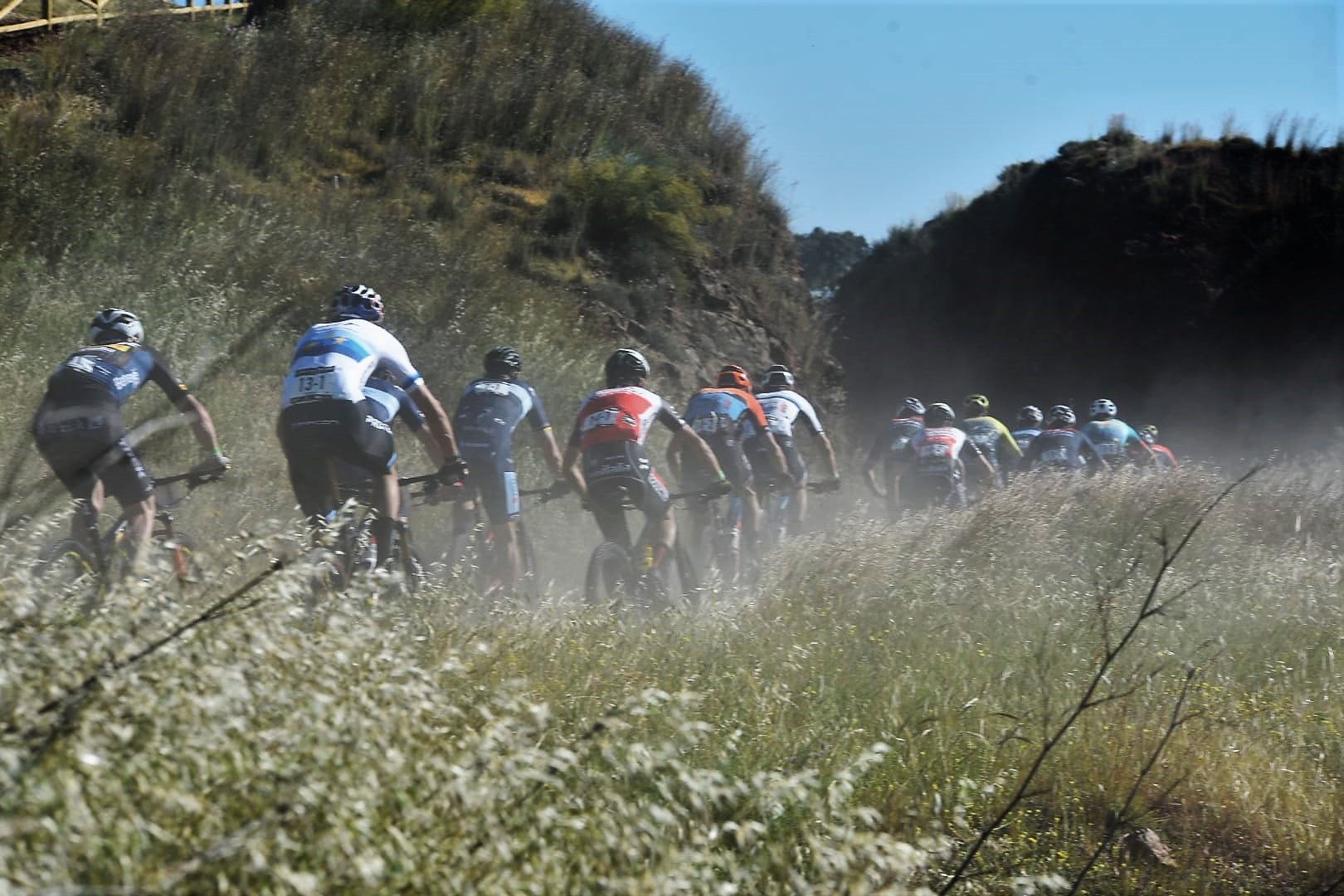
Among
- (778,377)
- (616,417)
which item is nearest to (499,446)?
(616,417)

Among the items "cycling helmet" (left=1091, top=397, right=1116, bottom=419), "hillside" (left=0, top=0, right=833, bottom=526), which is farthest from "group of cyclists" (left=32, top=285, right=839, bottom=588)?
"cycling helmet" (left=1091, top=397, right=1116, bottom=419)

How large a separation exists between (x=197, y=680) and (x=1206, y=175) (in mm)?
43372

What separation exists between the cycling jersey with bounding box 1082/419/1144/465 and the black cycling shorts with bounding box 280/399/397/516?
13671 millimetres

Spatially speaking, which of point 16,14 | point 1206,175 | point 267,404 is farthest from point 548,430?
point 1206,175

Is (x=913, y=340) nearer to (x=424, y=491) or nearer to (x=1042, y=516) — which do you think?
(x=1042, y=516)

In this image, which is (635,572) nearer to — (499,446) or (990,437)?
(499,446)

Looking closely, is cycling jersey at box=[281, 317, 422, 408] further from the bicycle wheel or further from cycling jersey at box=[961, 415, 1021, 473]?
cycling jersey at box=[961, 415, 1021, 473]

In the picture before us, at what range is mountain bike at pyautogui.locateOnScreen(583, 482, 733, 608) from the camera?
29.6 ft

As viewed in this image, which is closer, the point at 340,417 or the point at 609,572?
the point at 340,417

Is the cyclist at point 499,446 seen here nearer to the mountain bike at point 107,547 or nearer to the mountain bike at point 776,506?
the mountain bike at point 107,547

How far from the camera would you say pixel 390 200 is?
20.6 meters

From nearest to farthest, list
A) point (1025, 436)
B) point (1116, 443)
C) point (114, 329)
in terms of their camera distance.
Answer: point (114, 329) < point (1116, 443) < point (1025, 436)

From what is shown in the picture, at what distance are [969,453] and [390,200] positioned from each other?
9.07 metres

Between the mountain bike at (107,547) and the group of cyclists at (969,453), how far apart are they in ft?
28.5
